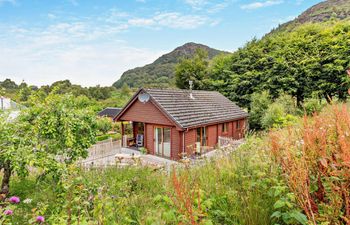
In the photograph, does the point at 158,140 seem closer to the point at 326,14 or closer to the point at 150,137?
the point at 150,137

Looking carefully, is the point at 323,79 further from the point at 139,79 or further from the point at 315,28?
the point at 139,79

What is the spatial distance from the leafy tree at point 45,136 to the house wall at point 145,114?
7195 mm

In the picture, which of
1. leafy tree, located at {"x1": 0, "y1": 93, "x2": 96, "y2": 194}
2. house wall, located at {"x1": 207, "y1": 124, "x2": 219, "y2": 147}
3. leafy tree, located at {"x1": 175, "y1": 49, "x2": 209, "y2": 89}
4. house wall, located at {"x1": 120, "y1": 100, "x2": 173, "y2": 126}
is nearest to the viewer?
leafy tree, located at {"x1": 0, "y1": 93, "x2": 96, "y2": 194}

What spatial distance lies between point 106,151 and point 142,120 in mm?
3385

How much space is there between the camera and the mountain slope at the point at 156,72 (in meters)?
53.9

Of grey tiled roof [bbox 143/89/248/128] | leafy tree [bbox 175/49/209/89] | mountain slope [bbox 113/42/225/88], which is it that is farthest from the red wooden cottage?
mountain slope [bbox 113/42/225/88]

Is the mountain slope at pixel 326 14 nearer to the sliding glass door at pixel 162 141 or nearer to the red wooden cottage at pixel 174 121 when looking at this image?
the red wooden cottage at pixel 174 121

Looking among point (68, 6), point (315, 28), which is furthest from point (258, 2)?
point (68, 6)

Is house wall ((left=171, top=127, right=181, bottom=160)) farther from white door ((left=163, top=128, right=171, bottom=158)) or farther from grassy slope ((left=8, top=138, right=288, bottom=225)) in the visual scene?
grassy slope ((left=8, top=138, right=288, bottom=225))

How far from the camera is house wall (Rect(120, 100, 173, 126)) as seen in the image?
45.1 ft

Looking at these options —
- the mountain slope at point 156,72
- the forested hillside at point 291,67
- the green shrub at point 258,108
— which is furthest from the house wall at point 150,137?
the mountain slope at point 156,72

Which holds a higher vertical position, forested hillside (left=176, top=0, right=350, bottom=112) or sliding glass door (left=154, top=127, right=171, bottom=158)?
forested hillside (left=176, top=0, right=350, bottom=112)

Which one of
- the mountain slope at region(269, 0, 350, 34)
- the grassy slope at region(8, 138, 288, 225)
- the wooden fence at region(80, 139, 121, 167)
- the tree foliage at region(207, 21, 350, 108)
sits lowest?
the wooden fence at region(80, 139, 121, 167)

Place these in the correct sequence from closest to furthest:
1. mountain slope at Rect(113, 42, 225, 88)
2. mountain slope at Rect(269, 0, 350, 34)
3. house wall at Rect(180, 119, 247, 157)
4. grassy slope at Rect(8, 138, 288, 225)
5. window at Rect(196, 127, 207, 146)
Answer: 1. grassy slope at Rect(8, 138, 288, 225)
2. house wall at Rect(180, 119, 247, 157)
3. window at Rect(196, 127, 207, 146)
4. mountain slope at Rect(269, 0, 350, 34)
5. mountain slope at Rect(113, 42, 225, 88)
